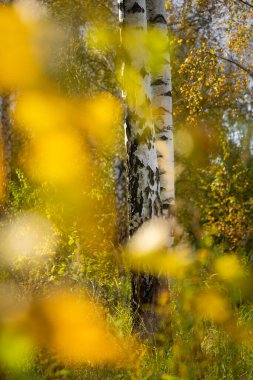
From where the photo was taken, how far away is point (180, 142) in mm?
17047

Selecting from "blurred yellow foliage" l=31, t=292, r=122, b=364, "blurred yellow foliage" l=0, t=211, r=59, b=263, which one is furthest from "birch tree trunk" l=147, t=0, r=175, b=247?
"blurred yellow foliage" l=0, t=211, r=59, b=263

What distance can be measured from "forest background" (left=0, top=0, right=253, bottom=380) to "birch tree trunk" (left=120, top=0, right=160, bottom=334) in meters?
0.10

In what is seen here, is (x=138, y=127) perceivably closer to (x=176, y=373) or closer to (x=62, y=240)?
(x=176, y=373)

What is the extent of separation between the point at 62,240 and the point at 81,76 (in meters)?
6.11

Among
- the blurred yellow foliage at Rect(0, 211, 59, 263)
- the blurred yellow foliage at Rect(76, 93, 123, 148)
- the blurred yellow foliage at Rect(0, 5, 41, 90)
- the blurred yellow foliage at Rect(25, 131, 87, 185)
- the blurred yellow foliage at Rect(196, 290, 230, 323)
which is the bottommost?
the blurred yellow foliage at Rect(196, 290, 230, 323)

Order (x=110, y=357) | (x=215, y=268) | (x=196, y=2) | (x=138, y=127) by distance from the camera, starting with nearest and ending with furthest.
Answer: (x=110, y=357) < (x=138, y=127) < (x=215, y=268) < (x=196, y=2)

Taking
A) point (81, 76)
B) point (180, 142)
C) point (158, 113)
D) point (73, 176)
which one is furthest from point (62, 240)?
point (180, 142)

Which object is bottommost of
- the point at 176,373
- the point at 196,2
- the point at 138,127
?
the point at 176,373

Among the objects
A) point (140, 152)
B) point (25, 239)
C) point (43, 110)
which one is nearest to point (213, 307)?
point (140, 152)

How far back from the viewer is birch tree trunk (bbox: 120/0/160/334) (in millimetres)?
5328

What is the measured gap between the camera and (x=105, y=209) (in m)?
12.8

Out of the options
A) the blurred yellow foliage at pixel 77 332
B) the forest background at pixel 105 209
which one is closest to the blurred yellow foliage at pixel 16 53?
the forest background at pixel 105 209

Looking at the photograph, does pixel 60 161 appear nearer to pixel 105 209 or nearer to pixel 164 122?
pixel 105 209

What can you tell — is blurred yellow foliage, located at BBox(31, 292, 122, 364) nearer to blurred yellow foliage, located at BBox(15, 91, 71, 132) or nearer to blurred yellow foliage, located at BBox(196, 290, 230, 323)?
blurred yellow foliage, located at BBox(196, 290, 230, 323)
